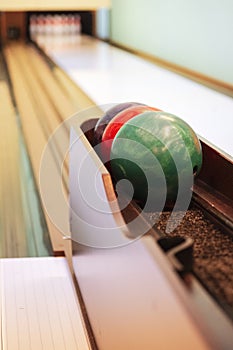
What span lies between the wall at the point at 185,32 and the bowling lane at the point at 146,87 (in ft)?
0.43

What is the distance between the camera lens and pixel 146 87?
2.87 metres

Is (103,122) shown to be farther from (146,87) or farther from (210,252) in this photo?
(146,87)

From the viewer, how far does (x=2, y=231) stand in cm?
189

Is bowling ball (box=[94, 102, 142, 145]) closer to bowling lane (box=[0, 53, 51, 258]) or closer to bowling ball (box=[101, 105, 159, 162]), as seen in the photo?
bowling ball (box=[101, 105, 159, 162])

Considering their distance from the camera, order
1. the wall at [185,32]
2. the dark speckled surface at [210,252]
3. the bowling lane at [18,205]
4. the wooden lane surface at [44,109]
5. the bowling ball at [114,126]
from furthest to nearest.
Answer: the wall at [185,32] < the wooden lane surface at [44,109] < the bowling lane at [18,205] < the bowling ball at [114,126] < the dark speckled surface at [210,252]

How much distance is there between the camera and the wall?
9.05ft

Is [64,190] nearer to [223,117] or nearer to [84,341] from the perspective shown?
[223,117]

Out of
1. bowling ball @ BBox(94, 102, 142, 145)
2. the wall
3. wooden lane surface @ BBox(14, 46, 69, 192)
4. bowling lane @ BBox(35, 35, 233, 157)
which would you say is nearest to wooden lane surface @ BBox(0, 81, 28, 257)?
wooden lane surface @ BBox(14, 46, 69, 192)

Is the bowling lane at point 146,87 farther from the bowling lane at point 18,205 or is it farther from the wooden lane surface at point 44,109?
the bowling lane at point 18,205

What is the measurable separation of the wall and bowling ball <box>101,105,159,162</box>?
1.56 metres

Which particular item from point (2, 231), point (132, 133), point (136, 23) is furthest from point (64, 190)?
point (136, 23)

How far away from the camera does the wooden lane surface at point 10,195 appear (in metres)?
1.78

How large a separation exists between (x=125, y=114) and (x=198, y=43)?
6.71ft

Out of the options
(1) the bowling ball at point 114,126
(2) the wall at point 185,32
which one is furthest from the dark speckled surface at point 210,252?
(2) the wall at point 185,32
